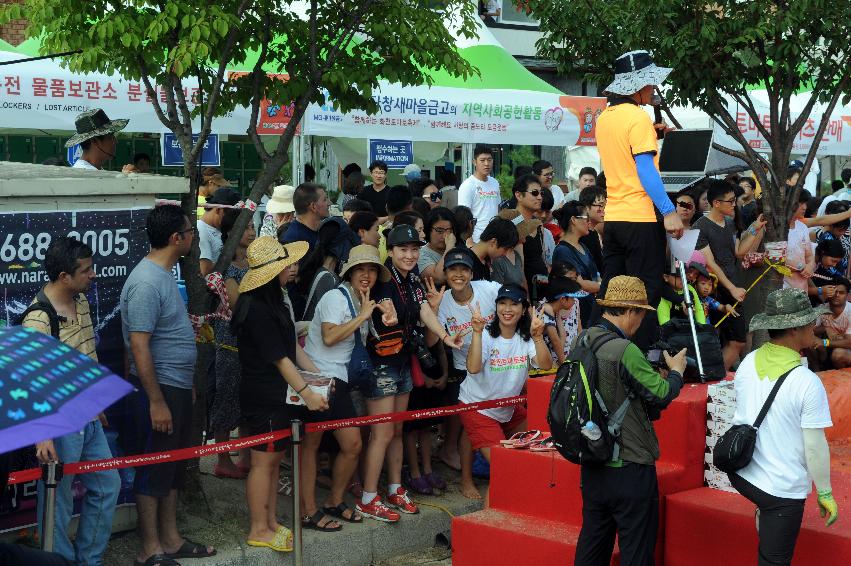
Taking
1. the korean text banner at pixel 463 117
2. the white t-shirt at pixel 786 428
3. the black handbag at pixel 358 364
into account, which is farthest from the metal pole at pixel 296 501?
the korean text banner at pixel 463 117

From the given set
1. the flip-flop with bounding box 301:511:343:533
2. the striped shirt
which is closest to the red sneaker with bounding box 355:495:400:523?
the flip-flop with bounding box 301:511:343:533

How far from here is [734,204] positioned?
11.0 meters

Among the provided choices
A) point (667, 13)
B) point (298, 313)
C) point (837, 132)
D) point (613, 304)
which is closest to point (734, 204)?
point (667, 13)

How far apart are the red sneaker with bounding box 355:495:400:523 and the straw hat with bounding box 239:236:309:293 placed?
6.14 feet

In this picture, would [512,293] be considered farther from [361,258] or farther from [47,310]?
[47,310]

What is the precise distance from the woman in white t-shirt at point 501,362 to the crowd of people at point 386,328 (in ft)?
0.05

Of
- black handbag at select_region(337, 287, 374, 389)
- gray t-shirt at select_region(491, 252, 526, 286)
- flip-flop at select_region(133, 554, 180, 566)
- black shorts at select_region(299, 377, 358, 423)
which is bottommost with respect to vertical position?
flip-flop at select_region(133, 554, 180, 566)

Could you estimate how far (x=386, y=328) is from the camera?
7.96m

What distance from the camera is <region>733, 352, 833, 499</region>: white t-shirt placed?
550cm

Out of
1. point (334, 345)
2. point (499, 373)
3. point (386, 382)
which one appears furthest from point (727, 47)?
point (334, 345)

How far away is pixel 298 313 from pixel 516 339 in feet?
5.28

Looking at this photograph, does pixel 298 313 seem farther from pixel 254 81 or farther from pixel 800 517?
pixel 800 517

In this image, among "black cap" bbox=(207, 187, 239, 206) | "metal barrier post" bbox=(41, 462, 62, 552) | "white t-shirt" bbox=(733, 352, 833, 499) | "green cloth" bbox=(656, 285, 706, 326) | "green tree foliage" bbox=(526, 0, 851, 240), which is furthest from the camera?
"green tree foliage" bbox=(526, 0, 851, 240)

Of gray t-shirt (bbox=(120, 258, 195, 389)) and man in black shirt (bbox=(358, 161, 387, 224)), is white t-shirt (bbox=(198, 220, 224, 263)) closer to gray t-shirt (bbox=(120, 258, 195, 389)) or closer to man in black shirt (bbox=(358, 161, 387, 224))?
gray t-shirt (bbox=(120, 258, 195, 389))
